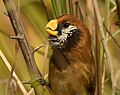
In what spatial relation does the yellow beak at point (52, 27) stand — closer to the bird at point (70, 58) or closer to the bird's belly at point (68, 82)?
the bird at point (70, 58)

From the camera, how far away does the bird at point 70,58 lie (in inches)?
59.4

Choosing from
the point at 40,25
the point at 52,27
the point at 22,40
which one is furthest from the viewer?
the point at 40,25

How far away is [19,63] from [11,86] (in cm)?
18

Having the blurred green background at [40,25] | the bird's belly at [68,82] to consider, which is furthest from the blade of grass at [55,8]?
the bird's belly at [68,82]

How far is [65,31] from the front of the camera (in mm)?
1525

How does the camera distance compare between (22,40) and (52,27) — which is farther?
(52,27)

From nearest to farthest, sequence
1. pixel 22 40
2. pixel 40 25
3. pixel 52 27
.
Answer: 1. pixel 22 40
2. pixel 52 27
3. pixel 40 25

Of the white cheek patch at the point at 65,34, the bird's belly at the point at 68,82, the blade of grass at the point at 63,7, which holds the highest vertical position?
the blade of grass at the point at 63,7

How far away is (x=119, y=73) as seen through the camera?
162cm

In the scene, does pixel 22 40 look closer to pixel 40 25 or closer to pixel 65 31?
pixel 65 31

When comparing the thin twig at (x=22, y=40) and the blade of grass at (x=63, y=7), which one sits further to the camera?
the blade of grass at (x=63, y=7)

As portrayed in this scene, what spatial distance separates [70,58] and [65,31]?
0.10 meters

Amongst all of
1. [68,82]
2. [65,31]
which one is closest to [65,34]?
[65,31]

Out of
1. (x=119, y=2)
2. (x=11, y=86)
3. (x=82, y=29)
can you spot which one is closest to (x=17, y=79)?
(x=11, y=86)
